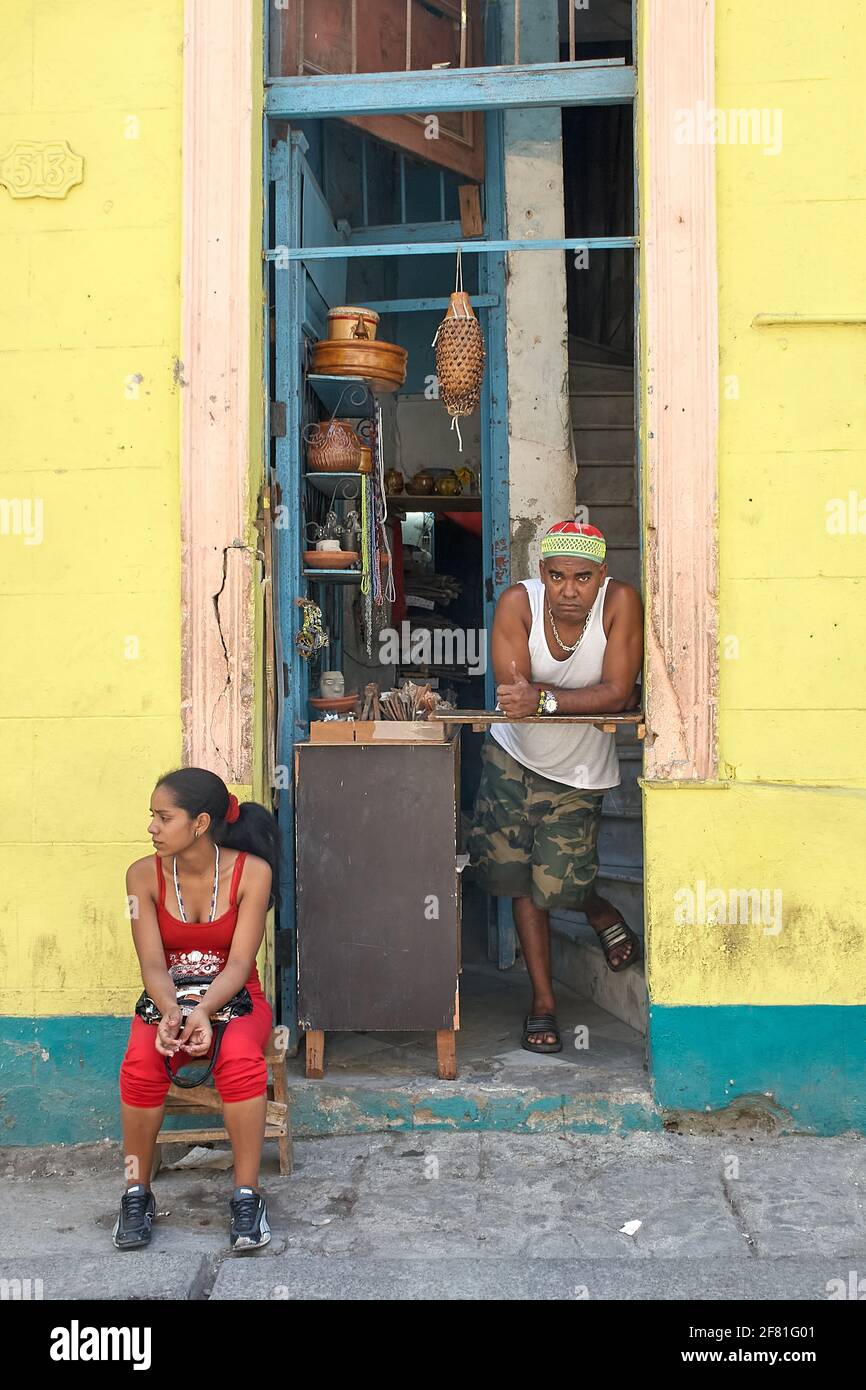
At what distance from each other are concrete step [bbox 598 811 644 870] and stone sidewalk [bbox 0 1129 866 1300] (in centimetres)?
185

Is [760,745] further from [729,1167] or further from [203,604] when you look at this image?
[203,604]

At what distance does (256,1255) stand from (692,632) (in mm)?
2404

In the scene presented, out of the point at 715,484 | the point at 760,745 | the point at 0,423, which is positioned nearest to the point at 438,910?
the point at 760,745

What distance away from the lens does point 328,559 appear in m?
4.95

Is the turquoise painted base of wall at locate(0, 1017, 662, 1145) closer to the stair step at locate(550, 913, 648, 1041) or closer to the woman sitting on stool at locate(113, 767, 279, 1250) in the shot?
the stair step at locate(550, 913, 648, 1041)

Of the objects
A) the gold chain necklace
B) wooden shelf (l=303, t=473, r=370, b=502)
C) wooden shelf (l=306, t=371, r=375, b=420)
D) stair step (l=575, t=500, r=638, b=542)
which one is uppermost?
wooden shelf (l=306, t=371, r=375, b=420)

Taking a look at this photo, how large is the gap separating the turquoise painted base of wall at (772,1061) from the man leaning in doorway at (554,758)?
57 centimetres

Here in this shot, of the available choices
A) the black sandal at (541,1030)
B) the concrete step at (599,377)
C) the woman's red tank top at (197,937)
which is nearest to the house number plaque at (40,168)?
the woman's red tank top at (197,937)

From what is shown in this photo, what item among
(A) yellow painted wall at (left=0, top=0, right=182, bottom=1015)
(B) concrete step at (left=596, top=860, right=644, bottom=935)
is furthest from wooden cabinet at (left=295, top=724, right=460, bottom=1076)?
(B) concrete step at (left=596, top=860, right=644, bottom=935)

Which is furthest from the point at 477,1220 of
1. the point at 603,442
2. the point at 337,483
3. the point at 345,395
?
the point at 603,442

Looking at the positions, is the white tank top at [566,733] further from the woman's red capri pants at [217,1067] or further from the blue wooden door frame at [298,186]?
the woman's red capri pants at [217,1067]

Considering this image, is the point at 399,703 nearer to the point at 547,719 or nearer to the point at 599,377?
the point at 547,719

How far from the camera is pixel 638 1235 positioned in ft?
12.1

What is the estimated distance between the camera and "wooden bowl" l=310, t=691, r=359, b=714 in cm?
495
